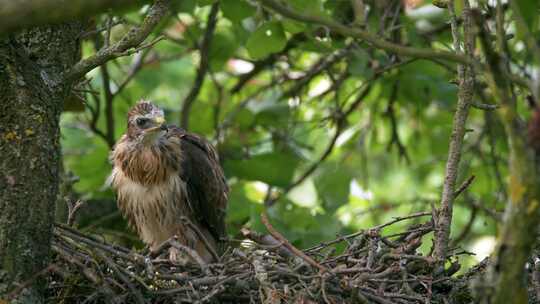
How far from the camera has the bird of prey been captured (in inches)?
231

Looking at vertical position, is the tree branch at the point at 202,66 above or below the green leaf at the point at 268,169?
above

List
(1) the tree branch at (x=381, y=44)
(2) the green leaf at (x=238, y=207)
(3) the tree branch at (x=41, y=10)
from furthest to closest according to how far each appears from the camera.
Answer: (2) the green leaf at (x=238, y=207) < (1) the tree branch at (x=381, y=44) < (3) the tree branch at (x=41, y=10)

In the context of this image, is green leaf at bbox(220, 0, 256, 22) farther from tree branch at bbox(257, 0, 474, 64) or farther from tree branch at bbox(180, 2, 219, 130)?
tree branch at bbox(257, 0, 474, 64)

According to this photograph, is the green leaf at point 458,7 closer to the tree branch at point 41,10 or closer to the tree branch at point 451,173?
the tree branch at point 451,173

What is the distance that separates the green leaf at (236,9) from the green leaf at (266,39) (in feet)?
0.87

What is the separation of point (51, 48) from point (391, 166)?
692cm

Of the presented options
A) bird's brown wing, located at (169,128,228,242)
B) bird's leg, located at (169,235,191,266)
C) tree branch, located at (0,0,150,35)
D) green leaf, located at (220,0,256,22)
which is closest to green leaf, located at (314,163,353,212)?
bird's brown wing, located at (169,128,228,242)

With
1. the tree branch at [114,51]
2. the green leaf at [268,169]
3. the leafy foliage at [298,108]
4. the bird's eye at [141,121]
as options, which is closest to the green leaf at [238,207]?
the leafy foliage at [298,108]

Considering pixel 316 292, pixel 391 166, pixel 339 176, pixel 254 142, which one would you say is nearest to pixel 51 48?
pixel 316 292

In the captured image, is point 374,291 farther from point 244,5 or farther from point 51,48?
point 244,5

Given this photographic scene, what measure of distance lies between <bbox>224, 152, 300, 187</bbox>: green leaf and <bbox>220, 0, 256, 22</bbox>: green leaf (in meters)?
1.59

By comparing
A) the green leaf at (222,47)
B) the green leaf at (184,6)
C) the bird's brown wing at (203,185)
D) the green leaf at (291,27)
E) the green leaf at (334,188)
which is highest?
the green leaf at (222,47)

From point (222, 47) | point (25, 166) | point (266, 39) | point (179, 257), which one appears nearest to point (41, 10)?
point (25, 166)

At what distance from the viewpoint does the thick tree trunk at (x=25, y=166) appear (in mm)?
3605
